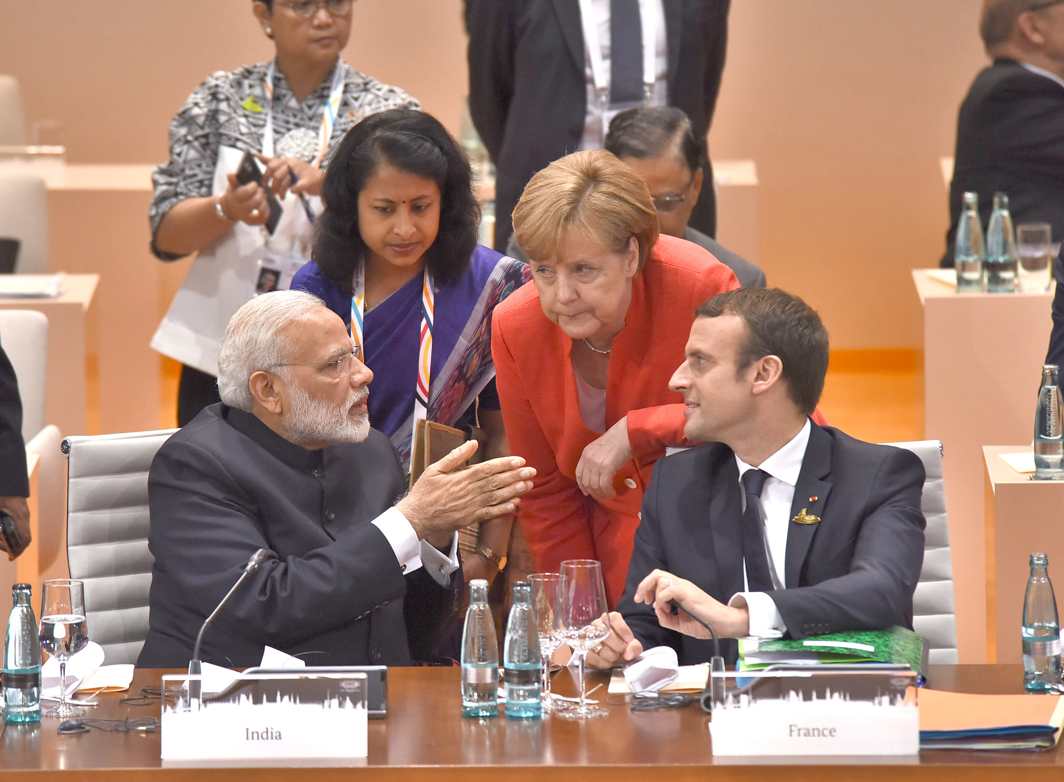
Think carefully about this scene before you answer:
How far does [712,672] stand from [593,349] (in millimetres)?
1187

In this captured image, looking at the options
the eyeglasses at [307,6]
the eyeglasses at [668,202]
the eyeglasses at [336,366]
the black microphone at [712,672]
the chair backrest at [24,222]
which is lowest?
the black microphone at [712,672]

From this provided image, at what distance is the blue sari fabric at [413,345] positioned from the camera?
3.58 m

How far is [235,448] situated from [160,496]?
0.15 meters

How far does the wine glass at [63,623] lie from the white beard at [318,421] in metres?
0.59

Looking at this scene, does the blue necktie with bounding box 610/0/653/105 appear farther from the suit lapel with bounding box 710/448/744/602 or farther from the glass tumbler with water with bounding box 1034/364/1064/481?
the suit lapel with bounding box 710/448/744/602

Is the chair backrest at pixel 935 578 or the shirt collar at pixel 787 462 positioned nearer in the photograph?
the shirt collar at pixel 787 462

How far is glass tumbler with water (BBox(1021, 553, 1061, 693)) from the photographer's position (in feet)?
8.37

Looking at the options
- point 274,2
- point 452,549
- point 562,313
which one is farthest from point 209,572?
point 274,2

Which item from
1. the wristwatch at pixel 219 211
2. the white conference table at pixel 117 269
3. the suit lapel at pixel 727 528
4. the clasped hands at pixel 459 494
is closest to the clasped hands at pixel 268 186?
the wristwatch at pixel 219 211

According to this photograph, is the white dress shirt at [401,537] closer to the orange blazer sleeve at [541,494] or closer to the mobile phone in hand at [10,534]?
the orange blazer sleeve at [541,494]

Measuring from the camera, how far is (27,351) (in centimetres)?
434

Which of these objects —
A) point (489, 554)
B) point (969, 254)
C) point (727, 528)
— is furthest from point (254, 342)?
point (969, 254)

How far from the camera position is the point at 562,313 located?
318 centimetres

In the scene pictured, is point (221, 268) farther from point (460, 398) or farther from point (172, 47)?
point (172, 47)
